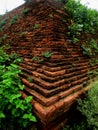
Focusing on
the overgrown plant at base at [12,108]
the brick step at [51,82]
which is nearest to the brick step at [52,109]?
the overgrown plant at base at [12,108]

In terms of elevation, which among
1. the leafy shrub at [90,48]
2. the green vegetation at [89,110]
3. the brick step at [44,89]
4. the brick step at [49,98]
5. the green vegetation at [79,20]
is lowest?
the green vegetation at [89,110]

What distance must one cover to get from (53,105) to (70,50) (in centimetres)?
179

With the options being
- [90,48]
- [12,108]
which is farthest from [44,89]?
[90,48]

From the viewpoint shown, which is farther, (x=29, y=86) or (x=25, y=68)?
(x=25, y=68)

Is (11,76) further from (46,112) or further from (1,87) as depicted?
(46,112)

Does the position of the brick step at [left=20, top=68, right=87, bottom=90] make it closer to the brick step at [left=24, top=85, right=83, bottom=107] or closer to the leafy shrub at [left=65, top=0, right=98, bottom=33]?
the brick step at [left=24, top=85, right=83, bottom=107]

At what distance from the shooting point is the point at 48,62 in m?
3.42

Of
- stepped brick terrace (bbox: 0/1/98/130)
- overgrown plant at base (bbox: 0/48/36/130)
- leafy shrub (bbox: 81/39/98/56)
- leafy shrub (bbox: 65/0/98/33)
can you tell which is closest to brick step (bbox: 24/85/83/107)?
stepped brick terrace (bbox: 0/1/98/130)

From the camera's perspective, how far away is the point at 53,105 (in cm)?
269

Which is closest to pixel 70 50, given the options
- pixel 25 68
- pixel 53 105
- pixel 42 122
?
pixel 25 68

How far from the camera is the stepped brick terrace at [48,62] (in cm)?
280

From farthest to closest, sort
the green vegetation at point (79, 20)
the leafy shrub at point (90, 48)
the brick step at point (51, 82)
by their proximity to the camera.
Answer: the leafy shrub at point (90, 48)
the green vegetation at point (79, 20)
the brick step at point (51, 82)

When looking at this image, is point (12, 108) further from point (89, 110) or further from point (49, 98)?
point (89, 110)

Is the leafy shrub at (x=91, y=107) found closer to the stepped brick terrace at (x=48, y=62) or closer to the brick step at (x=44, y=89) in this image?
the stepped brick terrace at (x=48, y=62)
